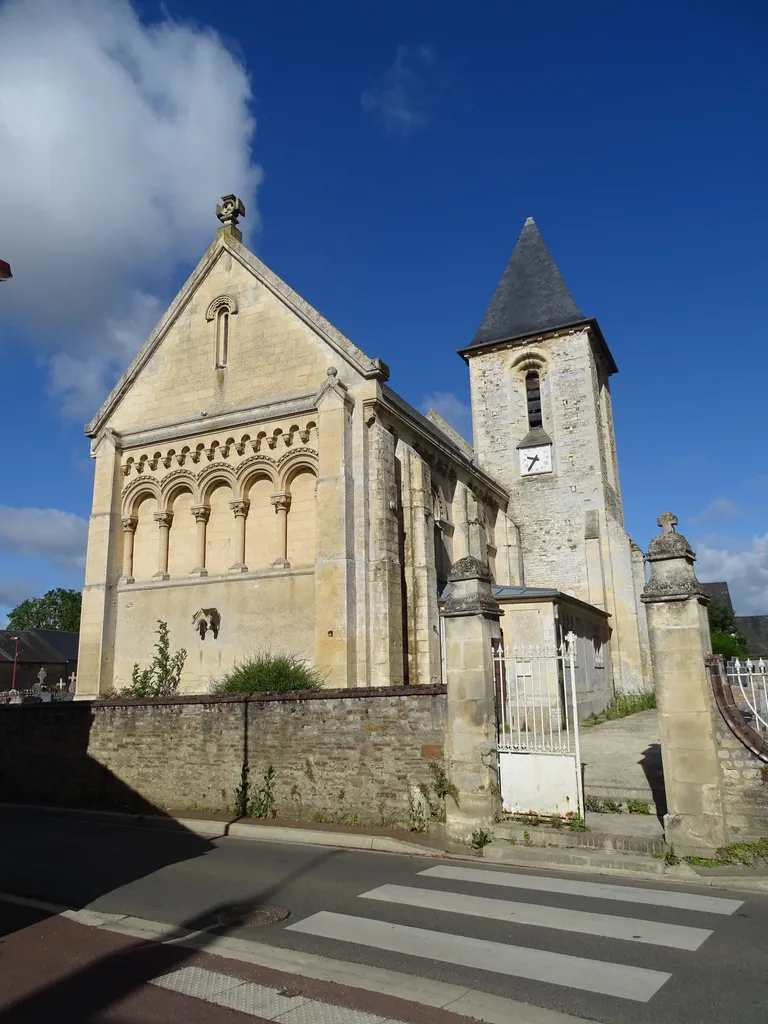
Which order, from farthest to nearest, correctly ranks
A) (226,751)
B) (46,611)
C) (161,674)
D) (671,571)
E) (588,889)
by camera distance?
(46,611), (161,674), (226,751), (671,571), (588,889)

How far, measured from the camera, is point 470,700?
9.85 metres

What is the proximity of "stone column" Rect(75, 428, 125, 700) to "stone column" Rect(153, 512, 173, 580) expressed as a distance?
1.30 m

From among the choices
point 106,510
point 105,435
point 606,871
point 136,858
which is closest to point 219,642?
point 106,510

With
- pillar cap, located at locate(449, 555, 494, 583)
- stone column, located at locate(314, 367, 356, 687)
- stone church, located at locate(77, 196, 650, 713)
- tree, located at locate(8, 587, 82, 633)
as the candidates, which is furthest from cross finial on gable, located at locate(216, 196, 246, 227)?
tree, located at locate(8, 587, 82, 633)

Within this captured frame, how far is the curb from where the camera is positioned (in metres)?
7.54

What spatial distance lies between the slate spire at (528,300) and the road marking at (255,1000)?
89.5 feet

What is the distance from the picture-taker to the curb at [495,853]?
754 cm

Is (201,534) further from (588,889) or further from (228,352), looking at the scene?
(588,889)

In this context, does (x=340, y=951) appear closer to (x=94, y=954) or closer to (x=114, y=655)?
(x=94, y=954)

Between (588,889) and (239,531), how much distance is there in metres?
12.5

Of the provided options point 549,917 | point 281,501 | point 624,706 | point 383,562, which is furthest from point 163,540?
point 549,917

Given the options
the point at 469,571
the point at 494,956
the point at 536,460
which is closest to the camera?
the point at 494,956

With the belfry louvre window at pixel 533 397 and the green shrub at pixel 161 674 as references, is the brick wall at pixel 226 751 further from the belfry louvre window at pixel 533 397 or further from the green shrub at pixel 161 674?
the belfry louvre window at pixel 533 397

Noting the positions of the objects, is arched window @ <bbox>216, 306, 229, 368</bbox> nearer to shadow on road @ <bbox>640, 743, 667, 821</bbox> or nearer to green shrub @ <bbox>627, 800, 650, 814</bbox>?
shadow on road @ <bbox>640, 743, 667, 821</bbox>
